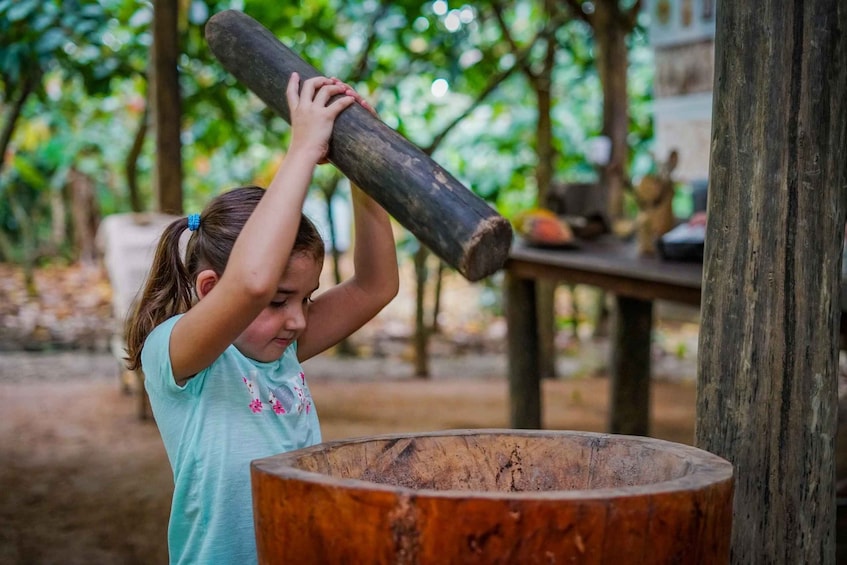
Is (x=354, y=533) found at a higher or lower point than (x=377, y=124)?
lower

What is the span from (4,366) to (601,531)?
20.0 feet

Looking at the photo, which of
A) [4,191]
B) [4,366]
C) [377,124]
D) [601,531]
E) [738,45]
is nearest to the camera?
[601,531]

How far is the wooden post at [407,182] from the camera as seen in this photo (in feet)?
4.39

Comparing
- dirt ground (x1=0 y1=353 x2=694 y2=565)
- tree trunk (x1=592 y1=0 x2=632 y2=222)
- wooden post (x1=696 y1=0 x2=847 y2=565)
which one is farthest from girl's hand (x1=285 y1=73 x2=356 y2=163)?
tree trunk (x1=592 y1=0 x2=632 y2=222)

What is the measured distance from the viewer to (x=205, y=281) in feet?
5.65

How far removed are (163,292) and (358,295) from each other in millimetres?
375

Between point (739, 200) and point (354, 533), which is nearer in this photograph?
point (354, 533)

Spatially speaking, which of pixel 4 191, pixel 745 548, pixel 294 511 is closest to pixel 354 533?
pixel 294 511

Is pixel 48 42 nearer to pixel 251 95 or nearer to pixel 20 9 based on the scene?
pixel 20 9

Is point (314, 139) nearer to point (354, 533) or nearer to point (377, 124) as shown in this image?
point (377, 124)

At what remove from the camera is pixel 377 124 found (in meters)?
1.55

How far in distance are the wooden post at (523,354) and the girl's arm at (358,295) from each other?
9.13 feet

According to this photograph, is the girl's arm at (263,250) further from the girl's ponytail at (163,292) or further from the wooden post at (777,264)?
the wooden post at (777,264)

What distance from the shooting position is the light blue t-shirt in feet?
5.50
